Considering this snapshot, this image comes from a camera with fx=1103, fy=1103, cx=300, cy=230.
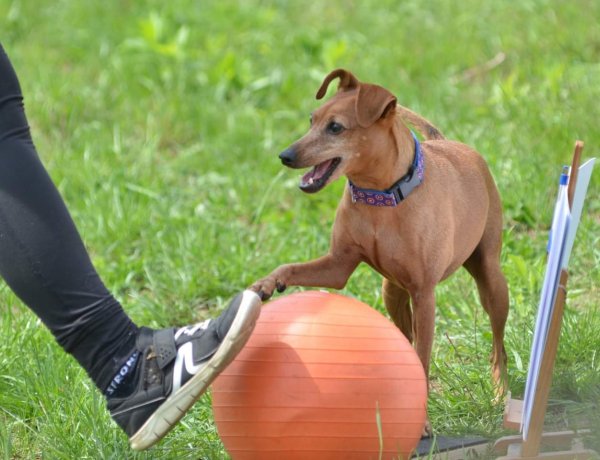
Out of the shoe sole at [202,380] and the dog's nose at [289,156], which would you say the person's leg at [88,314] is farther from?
the dog's nose at [289,156]

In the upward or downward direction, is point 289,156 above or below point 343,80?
below

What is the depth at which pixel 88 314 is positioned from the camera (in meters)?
2.94

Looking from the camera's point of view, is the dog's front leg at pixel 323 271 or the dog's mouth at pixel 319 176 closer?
the dog's mouth at pixel 319 176

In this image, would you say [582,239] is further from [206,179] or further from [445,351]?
[206,179]

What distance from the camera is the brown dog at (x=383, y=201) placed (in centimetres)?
334

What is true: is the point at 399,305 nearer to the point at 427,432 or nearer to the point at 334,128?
the point at 427,432

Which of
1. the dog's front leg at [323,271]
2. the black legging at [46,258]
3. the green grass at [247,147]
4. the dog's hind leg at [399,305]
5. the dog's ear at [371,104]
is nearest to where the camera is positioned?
the black legging at [46,258]

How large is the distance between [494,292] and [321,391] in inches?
41.7

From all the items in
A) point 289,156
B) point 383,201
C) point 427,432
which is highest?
point 289,156

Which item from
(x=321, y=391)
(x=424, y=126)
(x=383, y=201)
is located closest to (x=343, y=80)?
A: (x=383, y=201)

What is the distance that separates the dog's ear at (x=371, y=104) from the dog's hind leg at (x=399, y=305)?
2.35ft

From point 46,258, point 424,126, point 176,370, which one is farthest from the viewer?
point 424,126

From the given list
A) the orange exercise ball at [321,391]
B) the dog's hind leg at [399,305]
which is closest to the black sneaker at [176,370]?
the orange exercise ball at [321,391]

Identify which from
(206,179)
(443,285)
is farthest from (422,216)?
(206,179)
